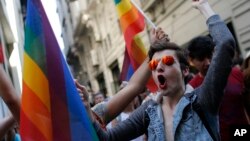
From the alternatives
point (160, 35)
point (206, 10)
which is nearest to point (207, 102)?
point (206, 10)

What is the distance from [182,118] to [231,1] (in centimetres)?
707

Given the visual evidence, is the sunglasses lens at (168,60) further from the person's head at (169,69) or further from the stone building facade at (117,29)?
the stone building facade at (117,29)

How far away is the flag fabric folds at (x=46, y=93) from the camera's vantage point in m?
2.26

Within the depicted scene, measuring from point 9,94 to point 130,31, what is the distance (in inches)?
77.5

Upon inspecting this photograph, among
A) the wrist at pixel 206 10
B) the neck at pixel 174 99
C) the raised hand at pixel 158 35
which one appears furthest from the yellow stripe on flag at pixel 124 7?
the neck at pixel 174 99

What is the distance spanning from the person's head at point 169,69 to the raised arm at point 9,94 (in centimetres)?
76

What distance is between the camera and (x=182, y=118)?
7.28 ft

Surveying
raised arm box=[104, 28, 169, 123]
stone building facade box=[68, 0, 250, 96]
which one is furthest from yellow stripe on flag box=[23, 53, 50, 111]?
stone building facade box=[68, 0, 250, 96]

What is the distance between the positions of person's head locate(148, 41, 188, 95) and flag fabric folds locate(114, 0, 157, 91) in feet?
4.63

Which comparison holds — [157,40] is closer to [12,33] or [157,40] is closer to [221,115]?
[221,115]

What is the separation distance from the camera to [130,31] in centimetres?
413

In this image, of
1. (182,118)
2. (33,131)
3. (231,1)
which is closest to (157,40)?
(182,118)

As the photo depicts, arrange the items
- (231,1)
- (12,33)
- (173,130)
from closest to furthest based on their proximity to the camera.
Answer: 1. (173,130)
2. (231,1)
3. (12,33)

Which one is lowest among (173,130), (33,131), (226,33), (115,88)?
(115,88)
